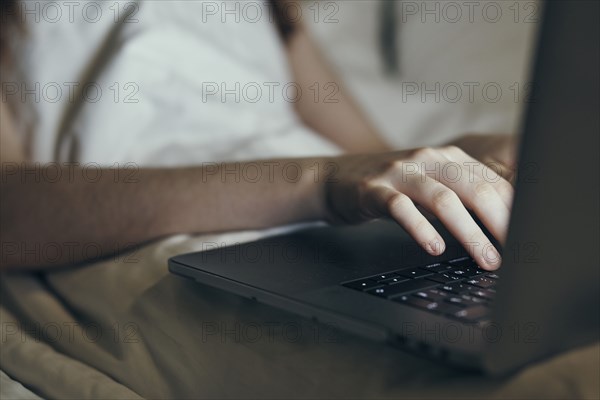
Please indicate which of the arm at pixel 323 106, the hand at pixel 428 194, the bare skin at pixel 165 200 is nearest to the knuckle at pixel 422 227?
the hand at pixel 428 194

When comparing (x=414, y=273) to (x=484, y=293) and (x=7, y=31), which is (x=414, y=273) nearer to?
(x=484, y=293)

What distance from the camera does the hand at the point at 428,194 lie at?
56cm

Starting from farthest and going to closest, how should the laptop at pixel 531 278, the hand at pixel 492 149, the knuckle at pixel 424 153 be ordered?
the hand at pixel 492 149, the knuckle at pixel 424 153, the laptop at pixel 531 278

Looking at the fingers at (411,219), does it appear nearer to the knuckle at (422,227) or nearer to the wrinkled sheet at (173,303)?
the knuckle at (422,227)

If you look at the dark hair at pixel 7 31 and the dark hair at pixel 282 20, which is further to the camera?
the dark hair at pixel 282 20

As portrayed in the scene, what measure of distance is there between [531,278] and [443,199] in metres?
0.21

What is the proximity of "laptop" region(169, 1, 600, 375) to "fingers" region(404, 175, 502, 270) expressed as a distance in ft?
0.04

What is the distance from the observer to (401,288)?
19.5 inches

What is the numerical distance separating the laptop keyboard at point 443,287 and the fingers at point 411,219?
0.02 metres

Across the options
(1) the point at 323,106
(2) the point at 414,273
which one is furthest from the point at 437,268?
(1) the point at 323,106

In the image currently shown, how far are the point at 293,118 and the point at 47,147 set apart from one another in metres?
0.38

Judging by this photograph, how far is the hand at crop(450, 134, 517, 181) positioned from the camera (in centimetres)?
80

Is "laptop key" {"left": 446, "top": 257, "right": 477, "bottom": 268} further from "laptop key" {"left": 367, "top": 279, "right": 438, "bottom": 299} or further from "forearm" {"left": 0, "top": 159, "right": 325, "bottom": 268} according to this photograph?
"forearm" {"left": 0, "top": 159, "right": 325, "bottom": 268}

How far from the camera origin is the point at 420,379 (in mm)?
451
